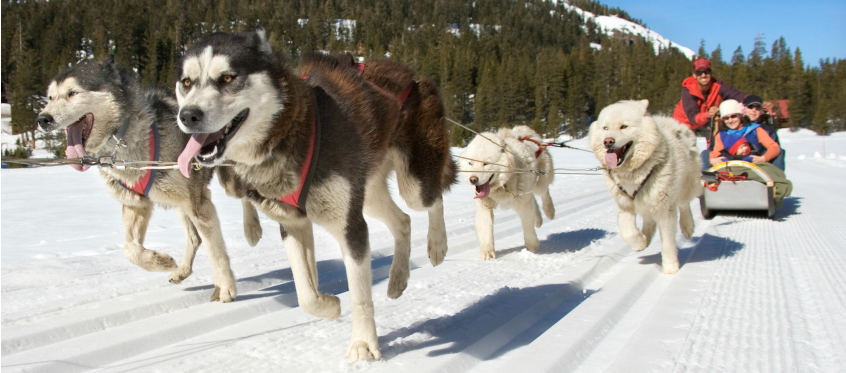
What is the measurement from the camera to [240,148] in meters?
2.21

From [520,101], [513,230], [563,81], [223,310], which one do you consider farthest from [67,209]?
[563,81]

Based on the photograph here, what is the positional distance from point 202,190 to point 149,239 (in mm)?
2071

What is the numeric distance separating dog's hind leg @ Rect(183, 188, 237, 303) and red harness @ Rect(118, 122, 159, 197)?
271 millimetres

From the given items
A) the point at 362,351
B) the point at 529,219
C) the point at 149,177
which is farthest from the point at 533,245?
the point at 149,177

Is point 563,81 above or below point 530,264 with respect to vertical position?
above

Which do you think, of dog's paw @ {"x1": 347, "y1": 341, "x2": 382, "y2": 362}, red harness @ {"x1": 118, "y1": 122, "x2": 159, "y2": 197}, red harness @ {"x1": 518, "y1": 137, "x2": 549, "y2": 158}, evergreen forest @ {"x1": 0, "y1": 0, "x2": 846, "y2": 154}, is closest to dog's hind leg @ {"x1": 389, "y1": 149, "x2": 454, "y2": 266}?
dog's paw @ {"x1": 347, "y1": 341, "x2": 382, "y2": 362}

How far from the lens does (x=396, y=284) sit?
306 centimetres

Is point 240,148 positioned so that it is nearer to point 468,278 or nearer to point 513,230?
point 468,278

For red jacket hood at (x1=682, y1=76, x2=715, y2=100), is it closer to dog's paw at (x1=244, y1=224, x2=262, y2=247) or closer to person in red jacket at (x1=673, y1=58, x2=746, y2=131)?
person in red jacket at (x1=673, y1=58, x2=746, y2=131)

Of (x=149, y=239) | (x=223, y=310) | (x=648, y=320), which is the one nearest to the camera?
(x=648, y=320)

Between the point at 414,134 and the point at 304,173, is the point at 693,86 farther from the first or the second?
the point at 304,173

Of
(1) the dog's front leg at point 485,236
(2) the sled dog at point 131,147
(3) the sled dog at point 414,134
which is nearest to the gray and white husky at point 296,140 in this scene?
(3) the sled dog at point 414,134

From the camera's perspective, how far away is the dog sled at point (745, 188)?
649 cm

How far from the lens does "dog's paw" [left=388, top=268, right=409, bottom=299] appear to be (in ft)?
10.0
